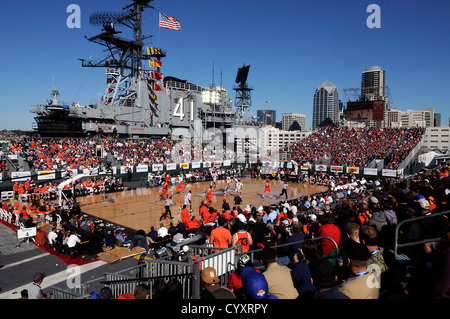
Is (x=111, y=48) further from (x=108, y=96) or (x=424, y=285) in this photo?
(x=424, y=285)

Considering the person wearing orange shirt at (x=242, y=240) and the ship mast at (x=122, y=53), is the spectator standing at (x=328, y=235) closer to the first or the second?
the person wearing orange shirt at (x=242, y=240)

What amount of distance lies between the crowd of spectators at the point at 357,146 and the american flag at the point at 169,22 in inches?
948

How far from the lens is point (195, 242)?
392 inches

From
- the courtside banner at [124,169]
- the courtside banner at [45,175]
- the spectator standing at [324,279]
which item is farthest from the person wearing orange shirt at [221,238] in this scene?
the courtside banner at [124,169]

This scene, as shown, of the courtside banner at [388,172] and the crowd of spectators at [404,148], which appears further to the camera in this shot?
the crowd of spectators at [404,148]

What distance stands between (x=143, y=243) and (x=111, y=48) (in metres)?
40.9

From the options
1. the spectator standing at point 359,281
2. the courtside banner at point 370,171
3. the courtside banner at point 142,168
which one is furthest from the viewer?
the courtside banner at point 370,171

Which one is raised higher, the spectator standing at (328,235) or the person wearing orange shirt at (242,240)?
the spectator standing at (328,235)

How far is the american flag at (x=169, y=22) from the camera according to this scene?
35.0 m

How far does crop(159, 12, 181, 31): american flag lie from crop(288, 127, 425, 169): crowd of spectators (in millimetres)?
24084

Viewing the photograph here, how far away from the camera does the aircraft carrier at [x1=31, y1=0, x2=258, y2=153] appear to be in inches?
1431

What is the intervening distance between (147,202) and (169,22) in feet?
75.3

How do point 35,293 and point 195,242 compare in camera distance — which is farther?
point 195,242
